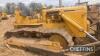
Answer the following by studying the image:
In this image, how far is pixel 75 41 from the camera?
1124 cm

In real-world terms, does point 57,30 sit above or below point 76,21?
below

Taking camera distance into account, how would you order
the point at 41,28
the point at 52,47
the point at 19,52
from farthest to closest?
the point at 41,28 < the point at 19,52 < the point at 52,47

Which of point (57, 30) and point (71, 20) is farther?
point (57, 30)

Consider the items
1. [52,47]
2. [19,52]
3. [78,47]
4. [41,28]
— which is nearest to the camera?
[78,47]

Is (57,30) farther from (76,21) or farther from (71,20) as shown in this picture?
(76,21)

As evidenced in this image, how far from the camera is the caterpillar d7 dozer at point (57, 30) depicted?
35.5 ft

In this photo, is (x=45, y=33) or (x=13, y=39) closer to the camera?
(x=45, y=33)

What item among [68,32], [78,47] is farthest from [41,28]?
[78,47]

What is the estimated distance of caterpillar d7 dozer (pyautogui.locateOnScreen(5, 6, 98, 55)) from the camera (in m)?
10.8

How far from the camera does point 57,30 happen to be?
11.3 metres

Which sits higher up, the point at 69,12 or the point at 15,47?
the point at 69,12

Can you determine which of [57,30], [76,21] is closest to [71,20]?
[76,21]

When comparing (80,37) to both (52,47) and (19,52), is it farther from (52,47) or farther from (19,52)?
(19,52)

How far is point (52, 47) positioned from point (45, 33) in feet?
3.98
